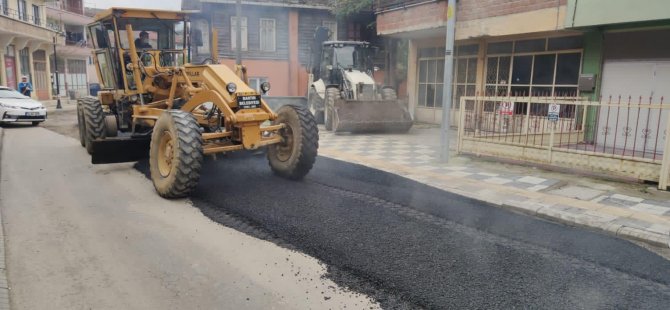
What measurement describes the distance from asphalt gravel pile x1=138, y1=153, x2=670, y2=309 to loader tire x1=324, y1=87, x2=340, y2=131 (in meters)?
6.38

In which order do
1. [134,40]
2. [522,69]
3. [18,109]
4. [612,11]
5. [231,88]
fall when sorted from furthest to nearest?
[18,109], [522,69], [612,11], [134,40], [231,88]

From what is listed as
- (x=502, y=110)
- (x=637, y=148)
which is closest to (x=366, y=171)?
(x=502, y=110)

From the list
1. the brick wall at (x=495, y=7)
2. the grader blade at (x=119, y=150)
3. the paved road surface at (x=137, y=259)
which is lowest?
the paved road surface at (x=137, y=259)

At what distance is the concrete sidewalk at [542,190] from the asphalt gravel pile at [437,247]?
0.28 m

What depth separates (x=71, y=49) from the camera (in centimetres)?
3544

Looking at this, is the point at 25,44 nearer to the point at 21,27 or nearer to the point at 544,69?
the point at 21,27

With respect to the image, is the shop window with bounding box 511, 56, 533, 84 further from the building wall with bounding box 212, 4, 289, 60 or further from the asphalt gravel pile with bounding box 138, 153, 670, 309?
the building wall with bounding box 212, 4, 289, 60

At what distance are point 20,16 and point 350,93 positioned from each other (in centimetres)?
2358

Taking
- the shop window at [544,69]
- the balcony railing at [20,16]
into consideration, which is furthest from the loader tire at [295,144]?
the balcony railing at [20,16]

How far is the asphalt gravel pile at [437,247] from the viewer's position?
11.2 ft

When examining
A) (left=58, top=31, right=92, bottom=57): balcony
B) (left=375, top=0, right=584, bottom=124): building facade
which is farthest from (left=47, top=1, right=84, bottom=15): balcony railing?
(left=375, top=0, right=584, bottom=124): building facade

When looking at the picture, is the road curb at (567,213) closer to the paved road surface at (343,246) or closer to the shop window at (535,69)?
the paved road surface at (343,246)

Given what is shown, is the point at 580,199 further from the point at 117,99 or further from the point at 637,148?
the point at 117,99

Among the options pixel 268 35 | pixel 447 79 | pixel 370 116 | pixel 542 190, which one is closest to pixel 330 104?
pixel 370 116
